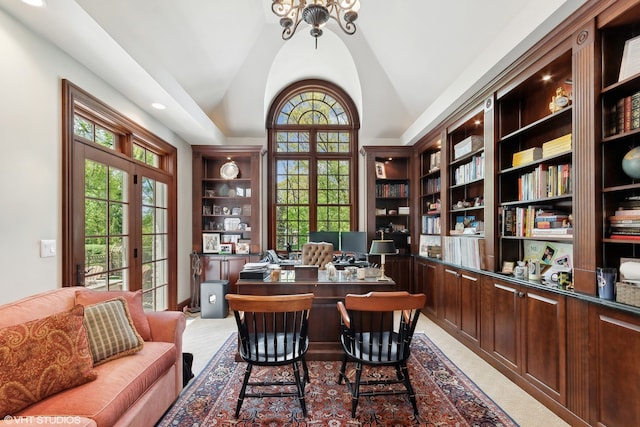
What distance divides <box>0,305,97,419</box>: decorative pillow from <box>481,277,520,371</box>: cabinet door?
3021mm

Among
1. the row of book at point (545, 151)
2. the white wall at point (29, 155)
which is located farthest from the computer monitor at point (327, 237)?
the white wall at point (29, 155)

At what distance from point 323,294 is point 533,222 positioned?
6.43 ft

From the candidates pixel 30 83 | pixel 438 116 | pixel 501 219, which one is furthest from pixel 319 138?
pixel 30 83

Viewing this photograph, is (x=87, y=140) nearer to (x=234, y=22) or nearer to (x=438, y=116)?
(x=234, y=22)

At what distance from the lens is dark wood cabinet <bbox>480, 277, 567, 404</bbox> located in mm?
2184

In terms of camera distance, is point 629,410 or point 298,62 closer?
point 629,410

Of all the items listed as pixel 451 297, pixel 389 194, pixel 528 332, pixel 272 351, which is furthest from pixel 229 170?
pixel 528 332

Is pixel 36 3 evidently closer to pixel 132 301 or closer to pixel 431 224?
pixel 132 301

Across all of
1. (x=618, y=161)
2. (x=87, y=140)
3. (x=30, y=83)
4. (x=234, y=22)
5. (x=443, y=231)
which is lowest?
(x=443, y=231)

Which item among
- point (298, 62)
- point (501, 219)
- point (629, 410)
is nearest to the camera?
point (629, 410)

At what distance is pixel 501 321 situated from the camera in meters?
2.81

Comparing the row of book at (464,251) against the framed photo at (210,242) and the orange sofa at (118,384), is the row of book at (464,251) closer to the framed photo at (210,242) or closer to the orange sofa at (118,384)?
the orange sofa at (118,384)

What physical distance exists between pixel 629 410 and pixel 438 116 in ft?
10.6

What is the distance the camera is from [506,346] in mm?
2740
